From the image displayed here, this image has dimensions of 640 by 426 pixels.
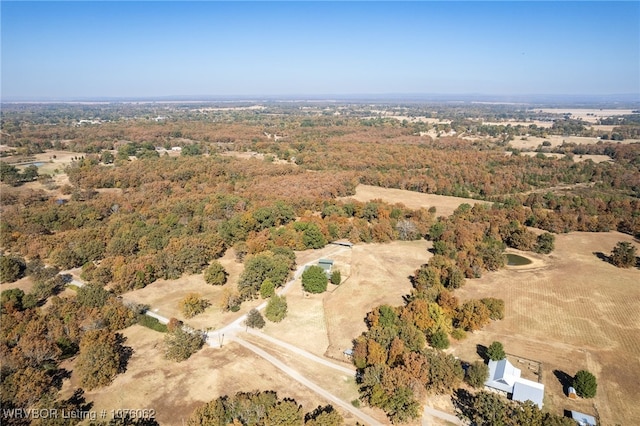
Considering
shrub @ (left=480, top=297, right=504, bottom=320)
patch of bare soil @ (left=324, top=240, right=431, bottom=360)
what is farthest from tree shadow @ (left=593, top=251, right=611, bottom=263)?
shrub @ (left=480, top=297, right=504, bottom=320)

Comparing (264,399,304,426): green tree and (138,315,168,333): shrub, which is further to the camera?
Result: (138,315,168,333): shrub

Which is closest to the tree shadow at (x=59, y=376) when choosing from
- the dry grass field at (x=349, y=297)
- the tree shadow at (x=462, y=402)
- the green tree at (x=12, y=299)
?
the green tree at (x=12, y=299)

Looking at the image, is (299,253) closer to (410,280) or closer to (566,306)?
(410,280)

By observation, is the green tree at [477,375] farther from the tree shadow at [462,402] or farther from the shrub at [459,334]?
the shrub at [459,334]

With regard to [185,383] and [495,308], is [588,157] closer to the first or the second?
[495,308]

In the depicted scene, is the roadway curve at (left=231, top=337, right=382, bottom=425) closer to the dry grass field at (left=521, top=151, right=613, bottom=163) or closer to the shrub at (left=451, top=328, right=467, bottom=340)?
the shrub at (left=451, top=328, right=467, bottom=340)

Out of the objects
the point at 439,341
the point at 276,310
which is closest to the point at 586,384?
the point at 439,341

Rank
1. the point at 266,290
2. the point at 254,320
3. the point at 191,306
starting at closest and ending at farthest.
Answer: the point at 254,320 < the point at 191,306 < the point at 266,290

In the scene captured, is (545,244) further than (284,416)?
Yes
